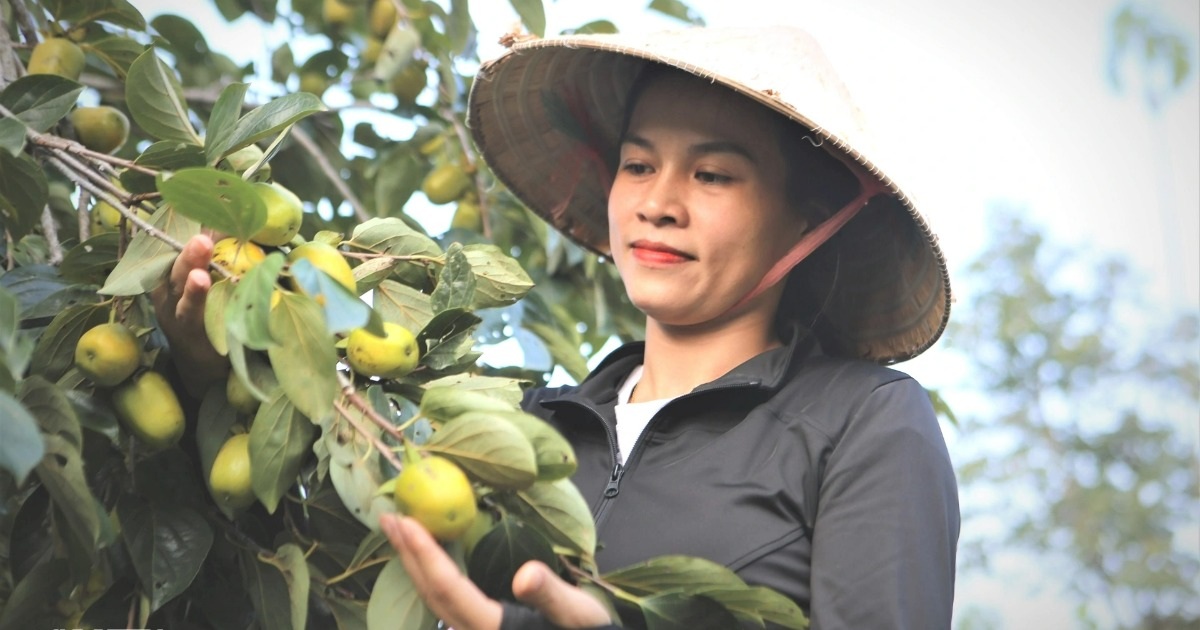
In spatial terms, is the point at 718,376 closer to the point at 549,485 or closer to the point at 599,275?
the point at 549,485

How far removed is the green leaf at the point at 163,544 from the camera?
1.02 m

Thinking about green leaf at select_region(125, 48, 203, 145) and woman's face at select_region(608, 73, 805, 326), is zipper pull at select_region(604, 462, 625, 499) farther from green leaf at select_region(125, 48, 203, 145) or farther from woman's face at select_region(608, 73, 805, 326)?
green leaf at select_region(125, 48, 203, 145)

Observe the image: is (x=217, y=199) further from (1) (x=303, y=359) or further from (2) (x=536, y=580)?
(2) (x=536, y=580)

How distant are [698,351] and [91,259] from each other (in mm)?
573

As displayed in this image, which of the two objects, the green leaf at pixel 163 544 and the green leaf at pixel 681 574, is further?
the green leaf at pixel 163 544

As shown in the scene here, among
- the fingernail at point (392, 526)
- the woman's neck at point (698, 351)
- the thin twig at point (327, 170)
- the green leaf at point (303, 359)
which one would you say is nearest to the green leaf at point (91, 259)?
the green leaf at point (303, 359)

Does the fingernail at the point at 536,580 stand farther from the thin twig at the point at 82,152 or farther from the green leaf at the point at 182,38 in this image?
the green leaf at the point at 182,38

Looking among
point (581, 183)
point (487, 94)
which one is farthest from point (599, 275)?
point (487, 94)

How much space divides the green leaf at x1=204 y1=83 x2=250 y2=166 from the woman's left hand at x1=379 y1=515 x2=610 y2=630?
1.31 feet

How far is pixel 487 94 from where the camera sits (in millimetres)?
1494

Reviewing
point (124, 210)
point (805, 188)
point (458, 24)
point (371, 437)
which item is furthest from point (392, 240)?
point (458, 24)

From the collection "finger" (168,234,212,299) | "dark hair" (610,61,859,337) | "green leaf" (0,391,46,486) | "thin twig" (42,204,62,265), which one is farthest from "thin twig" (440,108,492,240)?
"green leaf" (0,391,46,486)

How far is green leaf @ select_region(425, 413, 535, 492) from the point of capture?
31.2 inches

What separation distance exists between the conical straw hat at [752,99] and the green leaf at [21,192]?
0.50 m
